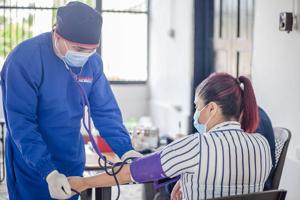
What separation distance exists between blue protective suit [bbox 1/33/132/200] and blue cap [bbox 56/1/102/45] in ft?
0.42

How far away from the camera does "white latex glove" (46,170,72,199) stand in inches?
58.1

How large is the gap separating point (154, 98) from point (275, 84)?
308 centimetres

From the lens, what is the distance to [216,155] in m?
1.35

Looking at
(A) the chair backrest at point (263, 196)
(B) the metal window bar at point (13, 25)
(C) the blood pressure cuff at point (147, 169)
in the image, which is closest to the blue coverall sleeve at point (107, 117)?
(C) the blood pressure cuff at point (147, 169)

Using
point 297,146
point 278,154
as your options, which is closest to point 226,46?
point 297,146

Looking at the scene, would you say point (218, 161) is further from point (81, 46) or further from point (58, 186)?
point (81, 46)

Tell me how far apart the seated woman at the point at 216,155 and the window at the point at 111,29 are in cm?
382

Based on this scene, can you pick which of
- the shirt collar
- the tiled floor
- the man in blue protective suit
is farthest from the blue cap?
the tiled floor

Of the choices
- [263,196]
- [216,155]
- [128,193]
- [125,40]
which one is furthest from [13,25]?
[263,196]

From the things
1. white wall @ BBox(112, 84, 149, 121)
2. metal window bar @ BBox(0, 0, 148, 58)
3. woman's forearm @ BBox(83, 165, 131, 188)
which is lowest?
white wall @ BBox(112, 84, 149, 121)

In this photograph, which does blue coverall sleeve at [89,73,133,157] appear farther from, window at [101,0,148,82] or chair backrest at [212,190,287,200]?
window at [101,0,148,82]

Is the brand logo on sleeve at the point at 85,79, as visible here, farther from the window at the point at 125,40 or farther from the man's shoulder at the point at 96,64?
the window at the point at 125,40

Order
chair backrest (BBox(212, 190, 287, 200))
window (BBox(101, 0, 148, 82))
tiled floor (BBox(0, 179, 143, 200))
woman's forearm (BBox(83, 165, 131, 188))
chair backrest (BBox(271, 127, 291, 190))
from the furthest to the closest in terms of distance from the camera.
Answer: window (BBox(101, 0, 148, 82)) < tiled floor (BBox(0, 179, 143, 200)) < chair backrest (BBox(271, 127, 291, 190)) < woman's forearm (BBox(83, 165, 131, 188)) < chair backrest (BBox(212, 190, 287, 200))

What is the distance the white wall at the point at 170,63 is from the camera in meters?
4.09
